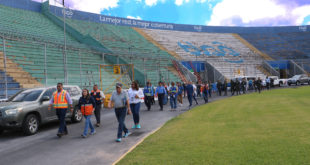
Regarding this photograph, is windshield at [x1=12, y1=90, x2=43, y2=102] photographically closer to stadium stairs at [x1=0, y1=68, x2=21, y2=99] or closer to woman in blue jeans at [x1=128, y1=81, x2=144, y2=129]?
woman in blue jeans at [x1=128, y1=81, x2=144, y2=129]

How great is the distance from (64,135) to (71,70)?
14246 mm

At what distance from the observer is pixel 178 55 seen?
134ft

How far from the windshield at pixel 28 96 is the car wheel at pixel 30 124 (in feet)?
2.65

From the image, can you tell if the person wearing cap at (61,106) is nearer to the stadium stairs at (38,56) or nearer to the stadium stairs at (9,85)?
the stadium stairs at (9,85)

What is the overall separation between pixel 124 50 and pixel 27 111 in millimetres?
24242

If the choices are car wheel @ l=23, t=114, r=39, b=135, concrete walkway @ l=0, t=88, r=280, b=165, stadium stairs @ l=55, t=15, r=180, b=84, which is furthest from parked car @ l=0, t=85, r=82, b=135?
stadium stairs @ l=55, t=15, r=180, b=84

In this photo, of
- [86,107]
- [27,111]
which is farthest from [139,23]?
[86,107]

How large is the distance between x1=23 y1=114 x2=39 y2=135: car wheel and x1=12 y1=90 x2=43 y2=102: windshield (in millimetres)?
806

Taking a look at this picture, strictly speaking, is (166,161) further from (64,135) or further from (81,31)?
(81,31)

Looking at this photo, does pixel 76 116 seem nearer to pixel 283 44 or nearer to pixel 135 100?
pixel 135 100

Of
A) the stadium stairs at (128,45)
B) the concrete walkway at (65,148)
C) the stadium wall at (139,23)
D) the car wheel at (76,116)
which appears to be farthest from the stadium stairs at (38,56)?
the concrete walkway at (65,148)

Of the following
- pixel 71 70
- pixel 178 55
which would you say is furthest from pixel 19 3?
pixel 178 55

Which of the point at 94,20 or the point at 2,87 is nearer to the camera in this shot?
the point at 2,87

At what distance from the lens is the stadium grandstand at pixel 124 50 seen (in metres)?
18.8
